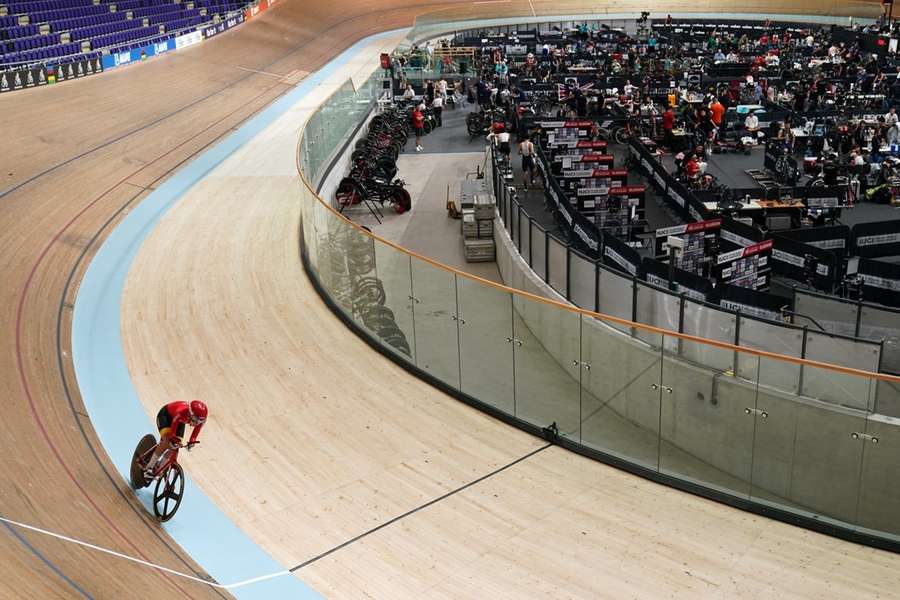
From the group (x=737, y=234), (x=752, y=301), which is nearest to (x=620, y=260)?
(x=752, y=301)

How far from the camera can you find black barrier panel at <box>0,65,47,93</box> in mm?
22906

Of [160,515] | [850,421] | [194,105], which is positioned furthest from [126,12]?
[850,421]

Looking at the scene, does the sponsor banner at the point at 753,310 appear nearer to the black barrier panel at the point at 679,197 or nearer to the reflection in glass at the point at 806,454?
the reflection in glass at the point at 806,454

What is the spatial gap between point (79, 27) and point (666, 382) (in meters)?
25.3

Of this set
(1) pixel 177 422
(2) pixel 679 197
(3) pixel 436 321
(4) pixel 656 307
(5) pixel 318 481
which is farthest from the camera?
(2) pixel 679 197

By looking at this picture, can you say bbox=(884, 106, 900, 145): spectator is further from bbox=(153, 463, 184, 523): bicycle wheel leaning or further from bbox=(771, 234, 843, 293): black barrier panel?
bbox=(153, 463, 184, 523): bicycle wheel leaning

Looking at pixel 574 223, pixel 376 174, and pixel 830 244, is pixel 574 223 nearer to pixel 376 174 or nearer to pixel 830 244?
pixel 830 244

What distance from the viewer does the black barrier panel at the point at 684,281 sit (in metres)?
9.23

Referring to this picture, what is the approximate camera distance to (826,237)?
11.9 meters

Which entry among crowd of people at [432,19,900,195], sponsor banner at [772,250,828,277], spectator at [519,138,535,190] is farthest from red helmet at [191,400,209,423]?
spectator at [519,138,535,190]

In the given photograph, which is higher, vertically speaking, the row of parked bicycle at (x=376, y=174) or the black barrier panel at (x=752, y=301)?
the black barrier panel at (x=752, y=301)

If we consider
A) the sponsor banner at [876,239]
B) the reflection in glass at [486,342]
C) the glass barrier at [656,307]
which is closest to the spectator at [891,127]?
the sponsor banner at [876,239]

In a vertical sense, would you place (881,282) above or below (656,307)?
below

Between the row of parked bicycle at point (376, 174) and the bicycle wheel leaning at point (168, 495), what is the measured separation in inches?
401
